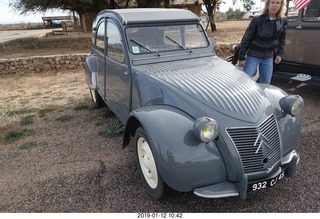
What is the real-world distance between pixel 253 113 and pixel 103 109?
346 cm

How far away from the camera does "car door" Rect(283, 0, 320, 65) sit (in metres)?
5.36

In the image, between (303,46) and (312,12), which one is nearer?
(312,12)

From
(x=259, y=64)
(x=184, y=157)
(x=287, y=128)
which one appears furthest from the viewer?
(x=259, y=64)

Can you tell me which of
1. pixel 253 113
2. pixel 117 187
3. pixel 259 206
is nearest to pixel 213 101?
pixel 253 113

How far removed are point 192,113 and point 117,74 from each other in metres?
1.61

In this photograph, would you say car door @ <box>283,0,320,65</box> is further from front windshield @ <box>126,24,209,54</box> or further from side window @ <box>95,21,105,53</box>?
side window @ <box>95,21,105,53</box>

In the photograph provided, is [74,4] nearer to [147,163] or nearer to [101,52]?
[101,52]

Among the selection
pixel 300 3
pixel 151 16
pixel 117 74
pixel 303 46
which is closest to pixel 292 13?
pixel 300 3

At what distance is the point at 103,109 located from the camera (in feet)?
17.8

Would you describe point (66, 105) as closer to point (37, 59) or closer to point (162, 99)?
point (162, 99)

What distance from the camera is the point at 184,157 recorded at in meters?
2.27

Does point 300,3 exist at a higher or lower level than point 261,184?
higher

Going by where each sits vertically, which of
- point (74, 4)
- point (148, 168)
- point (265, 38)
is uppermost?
point (74, 4)

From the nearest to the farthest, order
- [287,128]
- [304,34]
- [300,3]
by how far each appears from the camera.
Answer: [287,128]
[300,3]
[304,34]
